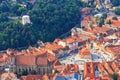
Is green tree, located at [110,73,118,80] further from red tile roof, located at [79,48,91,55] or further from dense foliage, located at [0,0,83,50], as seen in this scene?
dense foliage, located at [0,0,83,50]

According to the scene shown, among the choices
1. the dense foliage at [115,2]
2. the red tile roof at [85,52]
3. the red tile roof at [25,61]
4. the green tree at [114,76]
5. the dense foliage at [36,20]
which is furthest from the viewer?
the dense foliage at [115,2]

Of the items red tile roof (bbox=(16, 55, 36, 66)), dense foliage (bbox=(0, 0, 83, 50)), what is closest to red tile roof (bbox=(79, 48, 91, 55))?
red tile roof (bbox=(16, 55, 36, 66))

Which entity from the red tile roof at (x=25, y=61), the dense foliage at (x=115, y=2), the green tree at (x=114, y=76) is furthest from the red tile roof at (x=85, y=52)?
the dense foliage at (x=115, y=2)

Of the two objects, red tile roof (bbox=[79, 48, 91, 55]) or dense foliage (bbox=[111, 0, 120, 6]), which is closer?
red tile roof (bbox=[79, 48, 91, 55])

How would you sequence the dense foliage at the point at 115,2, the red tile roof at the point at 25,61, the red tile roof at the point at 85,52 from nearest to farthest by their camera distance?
the red tile roof at the point at 25,61, the red tile roof at the point at 85,52, the dense foliage at the point at 115,2

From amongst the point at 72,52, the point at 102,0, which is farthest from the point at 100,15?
the point at 72,52

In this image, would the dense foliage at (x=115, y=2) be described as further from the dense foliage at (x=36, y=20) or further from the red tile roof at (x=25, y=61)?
the red tile roof at (x=25, y=61)

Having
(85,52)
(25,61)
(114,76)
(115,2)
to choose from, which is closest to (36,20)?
(85,52)

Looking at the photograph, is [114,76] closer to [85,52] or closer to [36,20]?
[85,52]
